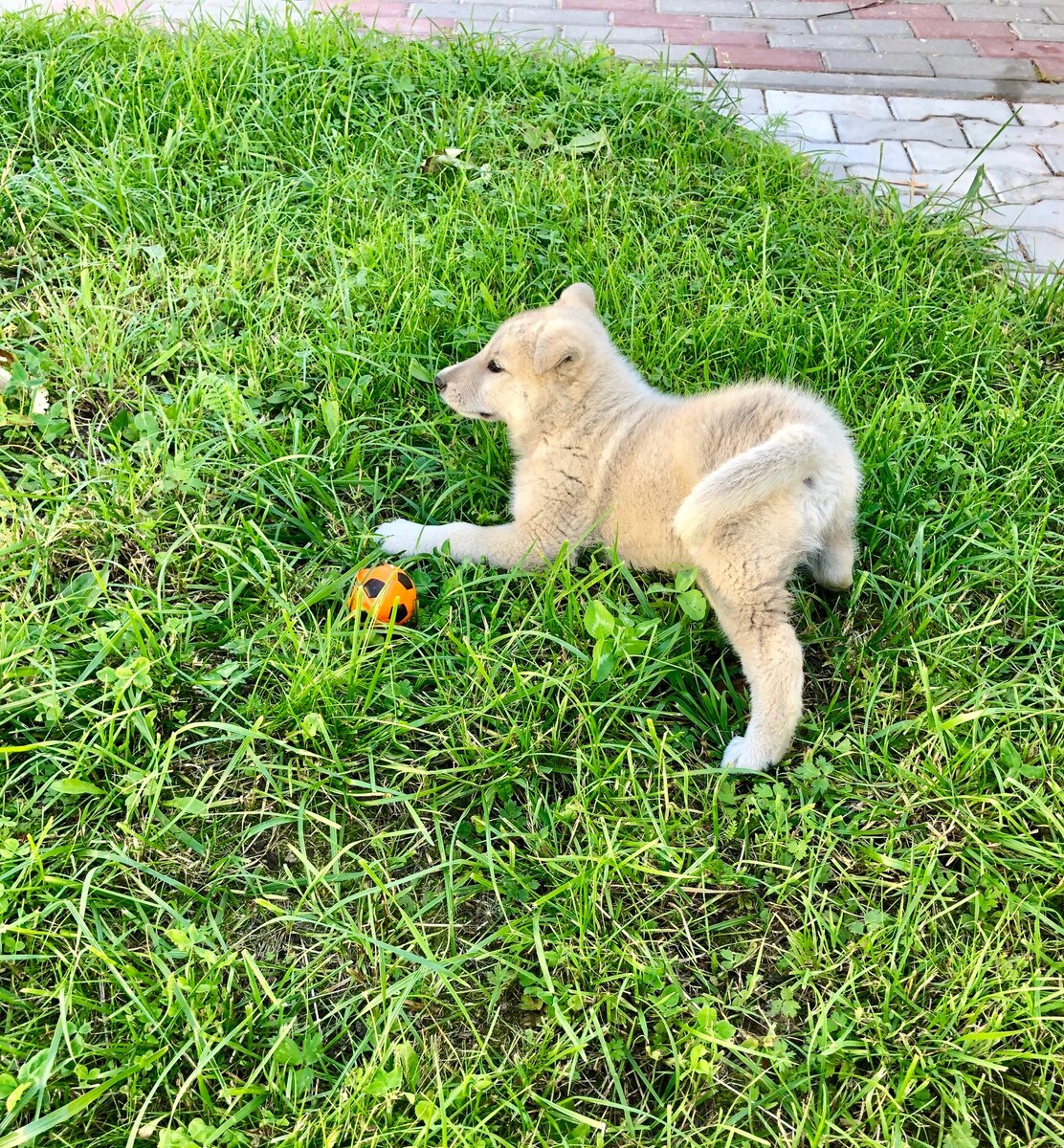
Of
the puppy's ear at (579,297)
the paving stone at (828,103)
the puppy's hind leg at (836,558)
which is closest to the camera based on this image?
the puppy's hind leg at (836,558)

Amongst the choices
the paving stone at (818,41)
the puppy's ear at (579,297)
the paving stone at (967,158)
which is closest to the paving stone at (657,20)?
the paving stone at (818,41)

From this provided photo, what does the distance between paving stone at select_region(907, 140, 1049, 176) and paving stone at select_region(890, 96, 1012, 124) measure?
292 mm

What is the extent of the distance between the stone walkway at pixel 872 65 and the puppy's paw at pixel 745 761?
3.02 m

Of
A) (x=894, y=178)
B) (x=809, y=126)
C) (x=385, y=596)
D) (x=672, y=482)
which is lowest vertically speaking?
(x=385, y=596)

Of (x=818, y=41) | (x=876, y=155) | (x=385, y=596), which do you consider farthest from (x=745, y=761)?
(x=818, y=41)

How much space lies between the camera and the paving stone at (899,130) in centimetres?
455

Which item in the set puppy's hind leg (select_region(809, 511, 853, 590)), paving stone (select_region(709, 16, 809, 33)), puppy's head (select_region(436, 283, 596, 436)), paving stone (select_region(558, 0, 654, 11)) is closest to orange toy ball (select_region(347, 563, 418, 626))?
puppy's head (select_region(436, 283, 596, 436))

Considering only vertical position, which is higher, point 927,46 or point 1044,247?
point 927,46

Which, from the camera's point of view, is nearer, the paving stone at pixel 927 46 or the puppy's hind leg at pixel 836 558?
the puppy's hind leg at pixel 836 558

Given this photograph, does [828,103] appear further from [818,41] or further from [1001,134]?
[1001,134]

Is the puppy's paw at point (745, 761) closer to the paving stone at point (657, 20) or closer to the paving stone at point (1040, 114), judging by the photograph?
the paving stone at point (1040, 114)

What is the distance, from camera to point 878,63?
16.7 feet

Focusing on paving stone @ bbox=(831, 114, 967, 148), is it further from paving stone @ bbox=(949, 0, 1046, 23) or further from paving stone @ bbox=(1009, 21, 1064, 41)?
paving stone @ bbox=(949, 0, 1046, 23)

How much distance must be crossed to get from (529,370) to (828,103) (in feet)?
10.4
